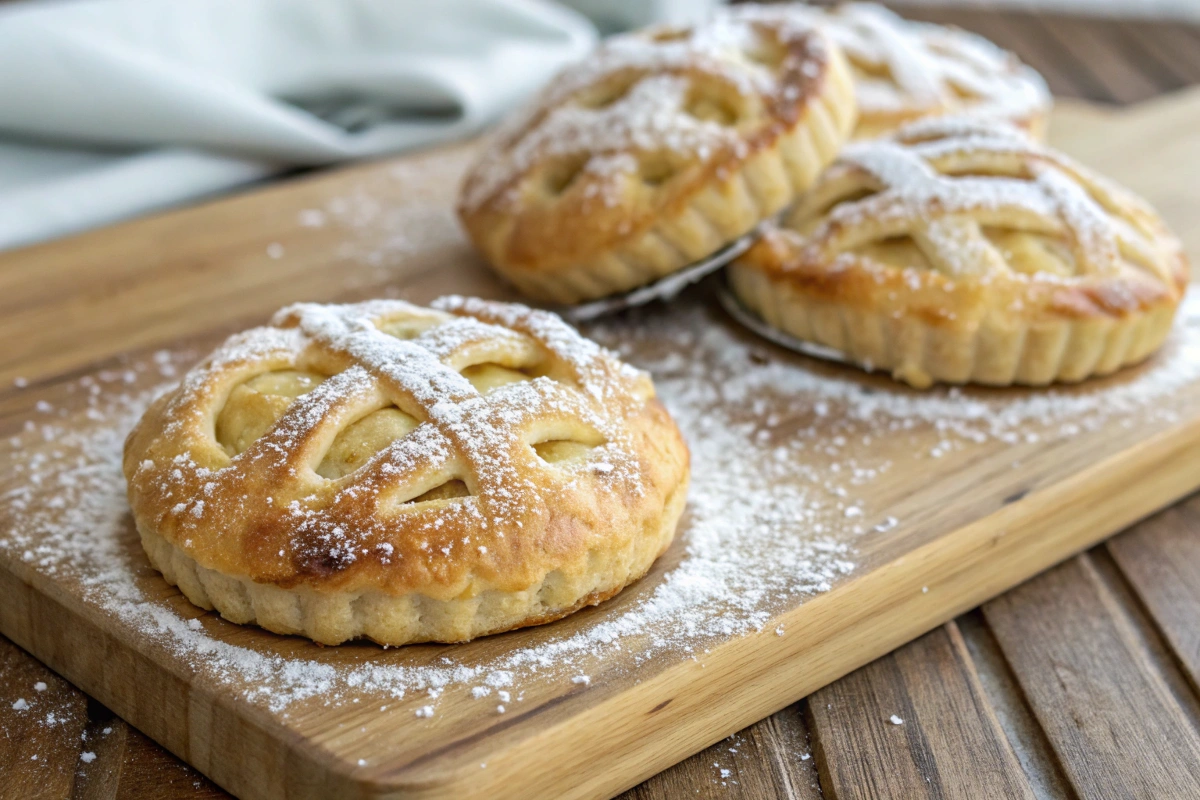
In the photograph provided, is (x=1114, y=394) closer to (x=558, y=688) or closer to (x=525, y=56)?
(x=558, y=688)

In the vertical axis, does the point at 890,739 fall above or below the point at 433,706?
below

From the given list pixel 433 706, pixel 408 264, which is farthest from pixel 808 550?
pixel 408 264

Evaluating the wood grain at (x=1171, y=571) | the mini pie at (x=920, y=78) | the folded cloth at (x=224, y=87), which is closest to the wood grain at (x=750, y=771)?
the wood grain at (x=1171, y=571)

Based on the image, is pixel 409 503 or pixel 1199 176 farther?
pixel 1199 176

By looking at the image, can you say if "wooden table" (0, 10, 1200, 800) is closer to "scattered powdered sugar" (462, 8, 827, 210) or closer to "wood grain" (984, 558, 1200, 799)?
"wood grain" (984, 558, 1200, 799)

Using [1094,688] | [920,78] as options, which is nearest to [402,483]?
[1094,688]

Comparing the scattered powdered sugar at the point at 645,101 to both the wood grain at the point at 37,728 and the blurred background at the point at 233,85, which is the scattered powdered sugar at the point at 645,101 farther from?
the wood grain at the point at 37,728
